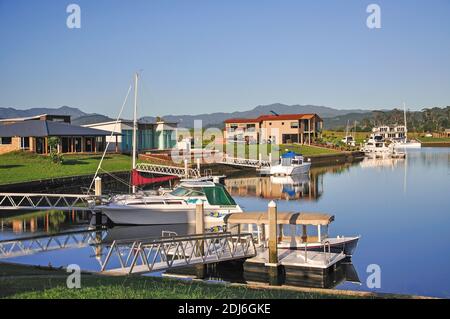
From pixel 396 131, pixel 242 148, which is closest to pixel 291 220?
pixel 242 148

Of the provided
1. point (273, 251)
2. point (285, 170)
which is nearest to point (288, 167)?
point (285, 170)

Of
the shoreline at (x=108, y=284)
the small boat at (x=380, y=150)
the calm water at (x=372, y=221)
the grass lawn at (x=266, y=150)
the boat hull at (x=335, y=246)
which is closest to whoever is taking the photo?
the shoreline at (x=108, y=284)

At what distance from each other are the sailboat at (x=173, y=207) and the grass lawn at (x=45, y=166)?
528 inches

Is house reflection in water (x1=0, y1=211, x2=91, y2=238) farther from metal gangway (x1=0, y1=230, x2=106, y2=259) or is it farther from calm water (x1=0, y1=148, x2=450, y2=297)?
metal gangway (x1=0, y1=230, x2=106, y2=259)

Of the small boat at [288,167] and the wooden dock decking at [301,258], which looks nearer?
the wooden dock decking at [301,258]

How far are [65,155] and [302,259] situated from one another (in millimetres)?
44450

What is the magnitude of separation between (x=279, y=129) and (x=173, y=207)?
2961 inches

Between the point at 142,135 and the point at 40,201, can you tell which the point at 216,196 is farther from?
the point at 142,135

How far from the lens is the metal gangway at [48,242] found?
2323cm

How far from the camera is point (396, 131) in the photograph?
545 ft

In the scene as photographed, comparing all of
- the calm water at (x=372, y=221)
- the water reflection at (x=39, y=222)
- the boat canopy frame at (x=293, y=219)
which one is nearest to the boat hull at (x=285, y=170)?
the calm water at (x=372, y=221)

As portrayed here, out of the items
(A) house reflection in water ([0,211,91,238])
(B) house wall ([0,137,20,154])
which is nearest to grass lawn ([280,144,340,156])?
(B) house wall ([0,137,20,154])

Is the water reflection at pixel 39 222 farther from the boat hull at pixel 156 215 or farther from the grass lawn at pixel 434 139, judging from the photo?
the grass lawn at pixel 434 139
